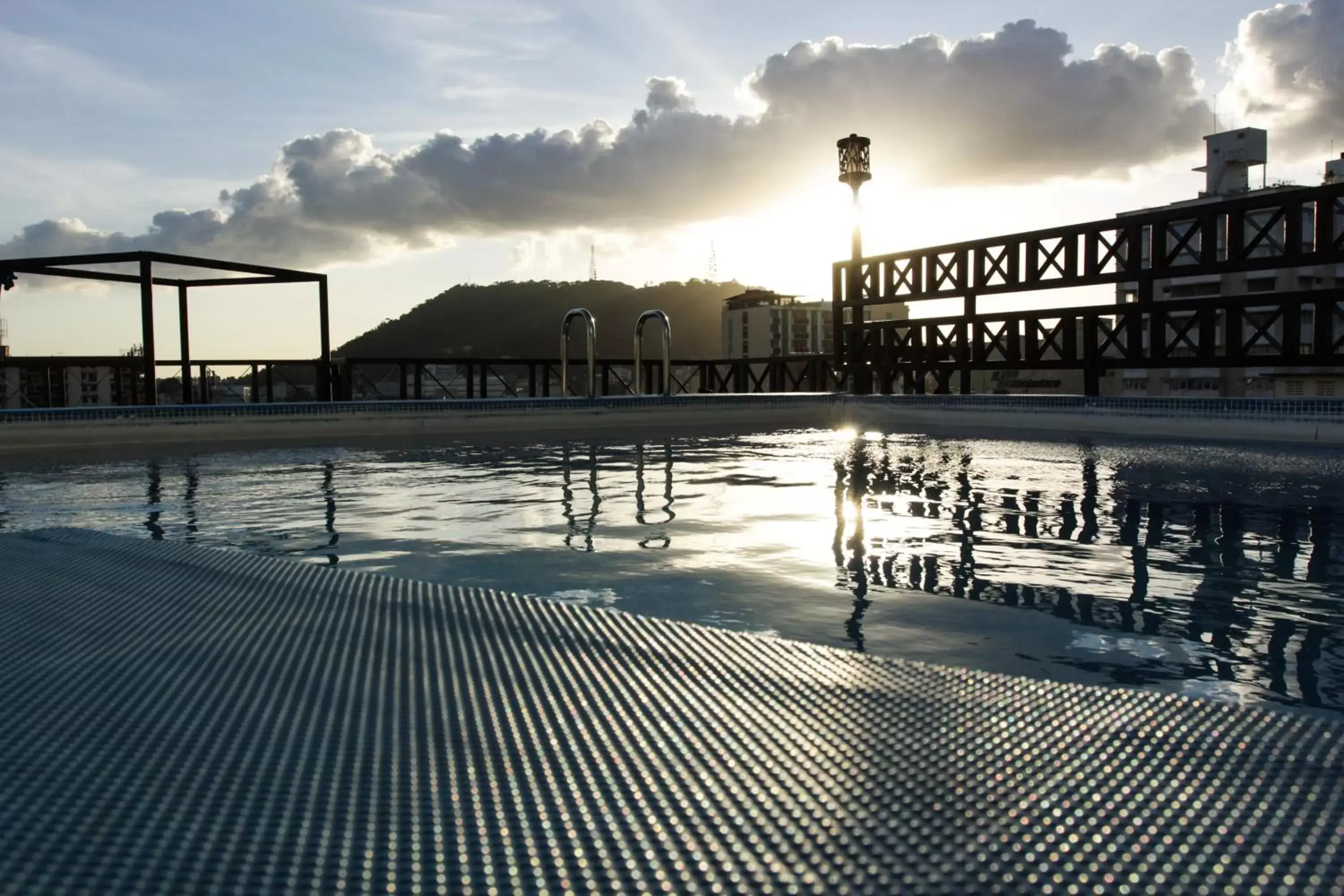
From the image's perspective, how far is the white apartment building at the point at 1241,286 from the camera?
49.8 m

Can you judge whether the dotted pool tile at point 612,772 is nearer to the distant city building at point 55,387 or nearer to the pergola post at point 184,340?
the pergola post at point 184,340

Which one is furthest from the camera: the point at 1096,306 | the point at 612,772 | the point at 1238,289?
the point at 1238,289

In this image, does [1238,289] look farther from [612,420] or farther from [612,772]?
[612,772]

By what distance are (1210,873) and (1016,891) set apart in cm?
33

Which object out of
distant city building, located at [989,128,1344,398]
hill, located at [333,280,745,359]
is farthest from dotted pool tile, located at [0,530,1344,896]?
hill, located at [333,280,745,359]

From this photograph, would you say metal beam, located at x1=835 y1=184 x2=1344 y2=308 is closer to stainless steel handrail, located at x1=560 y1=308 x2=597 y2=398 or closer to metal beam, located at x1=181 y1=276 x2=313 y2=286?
stainless steel handrail, located at x1=560 y1=308 x2=597 y2=398

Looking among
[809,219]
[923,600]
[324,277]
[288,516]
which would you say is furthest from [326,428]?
[809,219]

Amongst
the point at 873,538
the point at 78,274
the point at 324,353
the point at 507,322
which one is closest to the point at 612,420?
the point at 324,353

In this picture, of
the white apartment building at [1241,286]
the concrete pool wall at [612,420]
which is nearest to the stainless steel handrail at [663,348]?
the concrete pool wall at [612,420]

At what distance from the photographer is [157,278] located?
52.0 feet

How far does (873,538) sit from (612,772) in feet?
12.8

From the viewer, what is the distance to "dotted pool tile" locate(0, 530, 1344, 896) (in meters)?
1.63

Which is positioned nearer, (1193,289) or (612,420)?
(612,420)

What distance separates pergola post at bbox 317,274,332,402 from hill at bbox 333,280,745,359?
43839 mm
